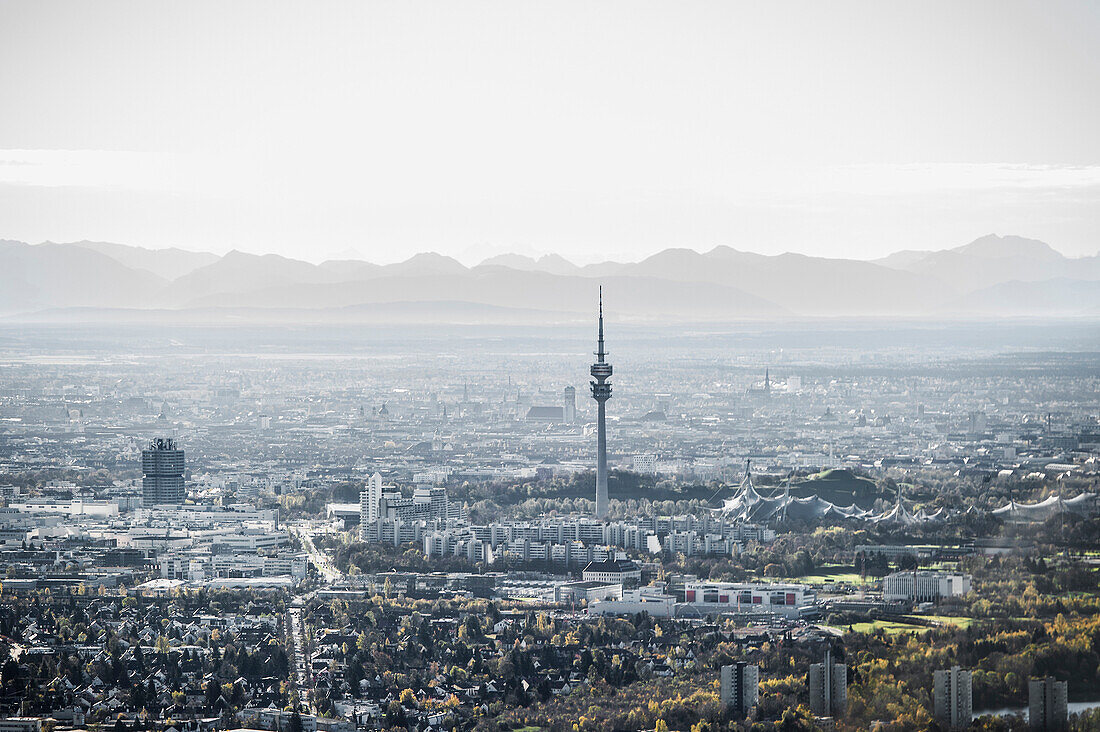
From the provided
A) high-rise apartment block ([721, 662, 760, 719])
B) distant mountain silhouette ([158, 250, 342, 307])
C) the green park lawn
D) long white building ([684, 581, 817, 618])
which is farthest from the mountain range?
high-rise apartment block ([721, 662, 760, 719])

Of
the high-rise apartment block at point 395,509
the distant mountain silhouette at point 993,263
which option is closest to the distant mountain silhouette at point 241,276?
the distant mountain silhouette at point 993,263

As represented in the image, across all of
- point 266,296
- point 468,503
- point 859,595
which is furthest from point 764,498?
point 266,296

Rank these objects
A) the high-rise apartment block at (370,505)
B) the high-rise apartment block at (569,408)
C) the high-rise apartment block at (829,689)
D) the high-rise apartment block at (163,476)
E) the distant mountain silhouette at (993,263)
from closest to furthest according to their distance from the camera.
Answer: the high-rise apartment block at (829,689), the high-rise apartment block at (370,505), the high-rise apartment block at (163,476), the high-rise apartment block at (569,408), the distant mountain silhouette at (993,263)

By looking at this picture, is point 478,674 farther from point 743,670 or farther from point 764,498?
point 764,498

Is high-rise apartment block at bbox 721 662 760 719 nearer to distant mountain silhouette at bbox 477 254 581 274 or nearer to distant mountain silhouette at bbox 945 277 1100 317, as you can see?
distant mountain silhouette at bbox 945 277 1100 317

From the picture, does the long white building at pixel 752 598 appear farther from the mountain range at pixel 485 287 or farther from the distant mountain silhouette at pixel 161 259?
the distant mountain silhouette at pixel 161 259

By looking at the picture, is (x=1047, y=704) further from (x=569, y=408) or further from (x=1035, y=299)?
(x=1035, y=299)
